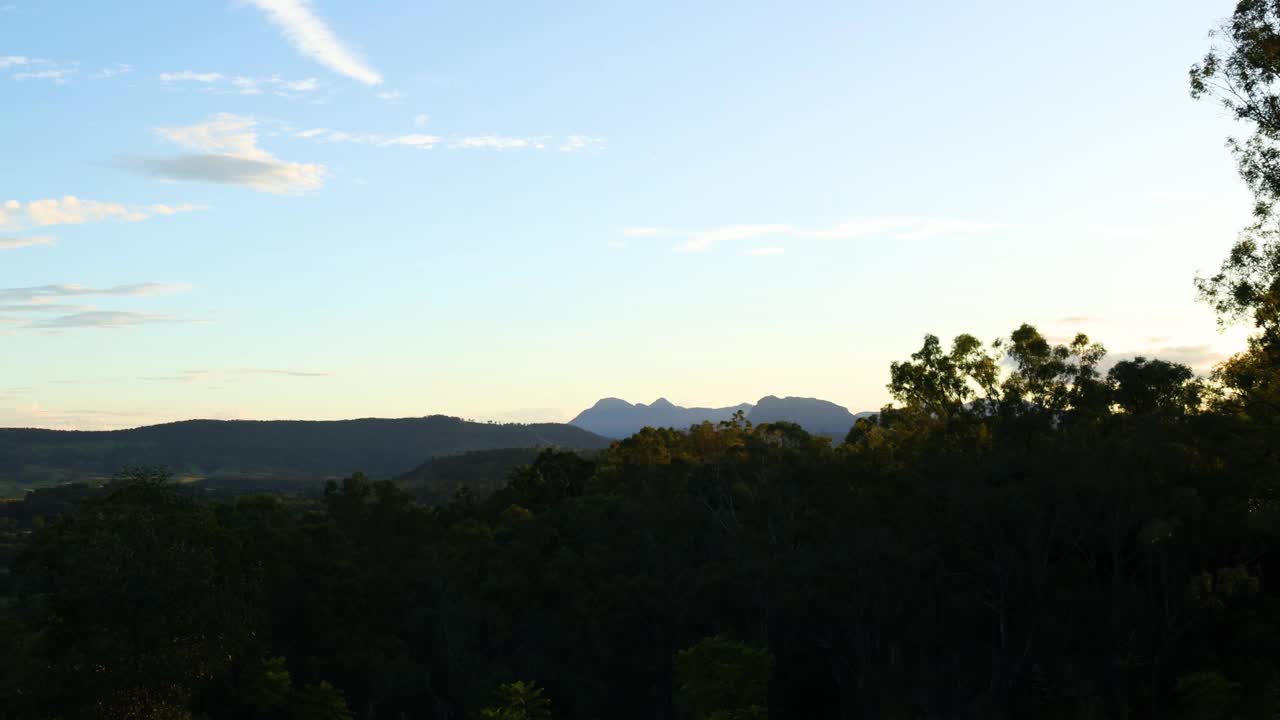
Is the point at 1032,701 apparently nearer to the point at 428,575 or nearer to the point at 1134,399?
the point at 1134,399

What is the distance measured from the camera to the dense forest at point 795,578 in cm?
3186

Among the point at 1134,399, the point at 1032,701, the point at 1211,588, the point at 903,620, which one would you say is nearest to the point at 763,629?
the point at 903,620

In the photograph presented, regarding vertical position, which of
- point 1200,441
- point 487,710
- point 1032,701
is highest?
point 1200,441

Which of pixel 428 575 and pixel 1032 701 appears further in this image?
pixel 428 575

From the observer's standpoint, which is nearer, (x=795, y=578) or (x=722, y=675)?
(x=722, y=675)

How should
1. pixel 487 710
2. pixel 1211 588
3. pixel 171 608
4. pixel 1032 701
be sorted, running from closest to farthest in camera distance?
pixel 487 710 → pixel 171 608 → pixel 1211 588 → pixel 1032 701

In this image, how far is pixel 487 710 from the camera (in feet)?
93.3

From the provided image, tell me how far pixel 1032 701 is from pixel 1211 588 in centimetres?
777

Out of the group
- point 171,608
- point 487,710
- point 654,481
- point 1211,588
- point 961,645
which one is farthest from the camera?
point 654,481

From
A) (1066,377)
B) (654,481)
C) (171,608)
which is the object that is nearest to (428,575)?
(654,481)

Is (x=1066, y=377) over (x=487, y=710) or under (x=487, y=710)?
over

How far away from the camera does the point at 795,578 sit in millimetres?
46094

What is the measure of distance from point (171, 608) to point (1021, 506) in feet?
96.5

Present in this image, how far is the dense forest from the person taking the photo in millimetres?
31859
